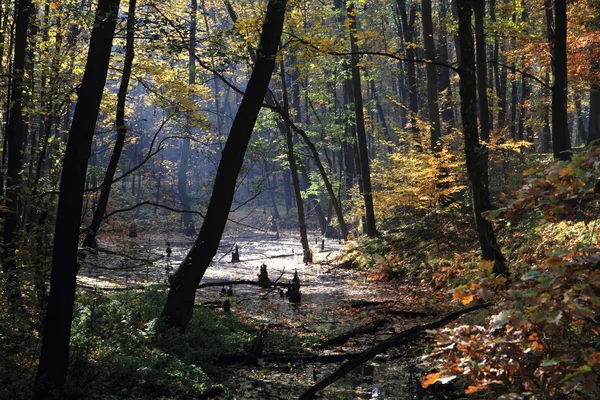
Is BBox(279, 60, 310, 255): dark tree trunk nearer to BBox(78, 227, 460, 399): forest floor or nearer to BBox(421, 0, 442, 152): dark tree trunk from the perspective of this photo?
BBox(78, 227, 460, 399): forest floor

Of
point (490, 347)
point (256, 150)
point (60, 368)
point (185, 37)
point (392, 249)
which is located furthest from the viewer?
point (256, 150)

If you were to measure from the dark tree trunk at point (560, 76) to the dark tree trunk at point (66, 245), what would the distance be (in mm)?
10306

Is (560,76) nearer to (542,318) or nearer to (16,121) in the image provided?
(542,318)

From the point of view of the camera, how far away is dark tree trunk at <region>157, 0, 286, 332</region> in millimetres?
8359

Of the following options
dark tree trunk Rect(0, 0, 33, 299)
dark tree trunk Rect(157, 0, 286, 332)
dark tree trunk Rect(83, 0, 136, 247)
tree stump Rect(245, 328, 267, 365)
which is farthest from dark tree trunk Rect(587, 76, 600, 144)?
dark tree trunk Rect(0, 0, 33, 299)

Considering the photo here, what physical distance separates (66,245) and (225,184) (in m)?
3.06

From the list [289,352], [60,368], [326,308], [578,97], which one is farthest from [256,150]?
[578,97]

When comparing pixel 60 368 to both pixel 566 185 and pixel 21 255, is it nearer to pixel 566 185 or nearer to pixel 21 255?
pixel 21 255

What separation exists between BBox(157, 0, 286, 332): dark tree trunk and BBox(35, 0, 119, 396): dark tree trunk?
2577 millimetres

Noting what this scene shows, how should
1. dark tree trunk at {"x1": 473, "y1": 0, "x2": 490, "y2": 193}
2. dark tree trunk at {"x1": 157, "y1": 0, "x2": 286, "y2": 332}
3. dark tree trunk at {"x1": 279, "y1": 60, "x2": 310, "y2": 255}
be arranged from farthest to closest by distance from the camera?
1. dark tree trunk at {"x1": 279, "y1": 60, "x2": 310, "y2": 255}
2. dark tree trunk at {"x1": 473, "y1": 0, "x2": 490, "y2": 193}
3. dark tree trunk at {"x1": 157, "y1": 0, "x2": 286, "y2": 332}

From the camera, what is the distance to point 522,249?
38.2 feet

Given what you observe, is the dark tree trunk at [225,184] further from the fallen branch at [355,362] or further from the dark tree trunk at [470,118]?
the dark tree trunk at [470,118]

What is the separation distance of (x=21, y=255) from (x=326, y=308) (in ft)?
22.2

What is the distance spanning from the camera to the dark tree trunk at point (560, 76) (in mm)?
12008
